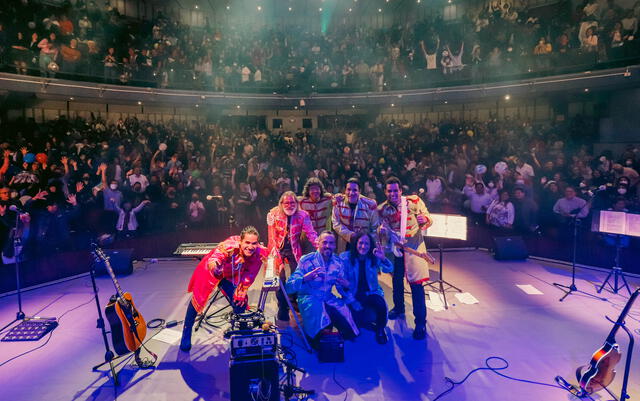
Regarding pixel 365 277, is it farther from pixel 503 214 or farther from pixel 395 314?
pixel 503 214

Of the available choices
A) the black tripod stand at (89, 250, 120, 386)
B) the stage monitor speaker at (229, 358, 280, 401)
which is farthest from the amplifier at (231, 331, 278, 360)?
the black tripod stand at (89, 250, 120, 386)

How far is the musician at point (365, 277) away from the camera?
454 centimetres

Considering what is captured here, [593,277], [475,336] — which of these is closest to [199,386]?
[475,336]

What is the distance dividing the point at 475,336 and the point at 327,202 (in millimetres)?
2558

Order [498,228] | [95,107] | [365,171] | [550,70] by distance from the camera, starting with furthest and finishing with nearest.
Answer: [95,107] < [550,70] < [365,171] < [498,228]

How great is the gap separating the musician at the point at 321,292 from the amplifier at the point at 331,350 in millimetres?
132

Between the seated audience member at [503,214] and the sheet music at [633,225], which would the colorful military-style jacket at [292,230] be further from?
the seated audience member at [503,214]

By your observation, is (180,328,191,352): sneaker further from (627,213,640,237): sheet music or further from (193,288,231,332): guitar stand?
(627,213,640,237): sheet music

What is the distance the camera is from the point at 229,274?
14.0 feet

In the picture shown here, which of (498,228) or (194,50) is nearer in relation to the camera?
(498,228)

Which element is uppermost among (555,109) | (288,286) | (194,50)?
(194,50)

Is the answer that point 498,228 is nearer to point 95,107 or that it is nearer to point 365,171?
point 365,171

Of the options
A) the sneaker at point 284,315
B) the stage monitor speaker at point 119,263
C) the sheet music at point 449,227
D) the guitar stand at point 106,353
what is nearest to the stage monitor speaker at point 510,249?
the sheet music at point 449,227

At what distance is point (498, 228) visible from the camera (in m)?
8.27
